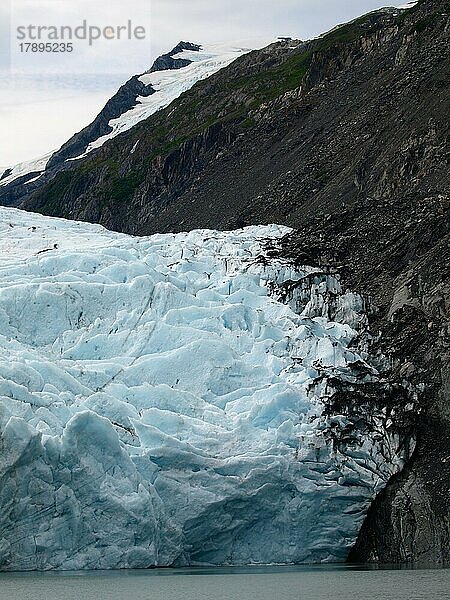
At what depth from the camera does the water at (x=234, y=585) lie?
14883mm

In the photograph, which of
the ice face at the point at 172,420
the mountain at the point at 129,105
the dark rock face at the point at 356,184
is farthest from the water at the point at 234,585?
the mountain at the point at 129,105

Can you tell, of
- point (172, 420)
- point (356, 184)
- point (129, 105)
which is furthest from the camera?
point (129, 105)

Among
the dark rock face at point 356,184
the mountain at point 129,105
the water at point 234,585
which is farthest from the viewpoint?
the mountain at point 129,105

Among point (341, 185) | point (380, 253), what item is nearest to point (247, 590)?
point (380, 253)

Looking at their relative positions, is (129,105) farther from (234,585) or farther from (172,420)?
(234,585)

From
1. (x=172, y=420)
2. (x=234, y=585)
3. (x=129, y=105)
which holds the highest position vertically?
(x=129, y=105)

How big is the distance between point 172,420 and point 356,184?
15155 mm

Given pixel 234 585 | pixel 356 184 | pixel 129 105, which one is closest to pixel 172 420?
pixel 234 585

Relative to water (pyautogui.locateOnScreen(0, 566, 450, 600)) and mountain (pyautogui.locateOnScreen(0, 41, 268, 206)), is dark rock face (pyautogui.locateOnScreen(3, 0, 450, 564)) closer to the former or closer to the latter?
water (pyautogui.locateOnScreen(0, 566, 450, 600))

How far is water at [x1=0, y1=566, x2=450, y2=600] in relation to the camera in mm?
14883

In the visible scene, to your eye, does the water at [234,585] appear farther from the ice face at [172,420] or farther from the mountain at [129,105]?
the mountain at [129,105]

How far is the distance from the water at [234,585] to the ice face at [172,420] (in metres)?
1.06

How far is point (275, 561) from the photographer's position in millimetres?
19656

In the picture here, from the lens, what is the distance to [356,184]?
32.6 metres
